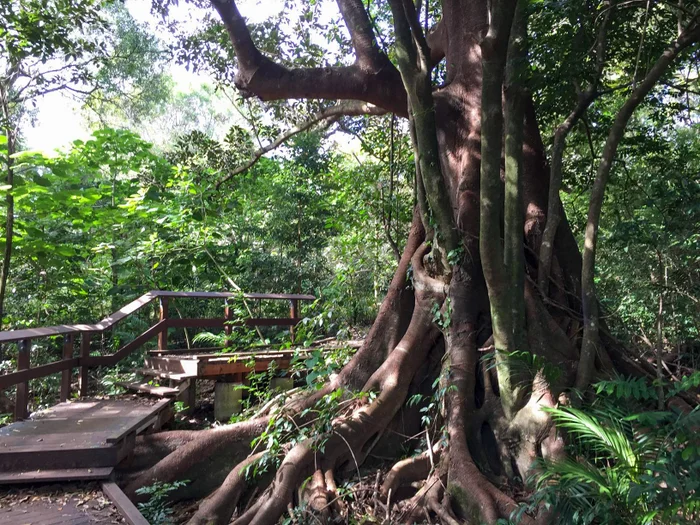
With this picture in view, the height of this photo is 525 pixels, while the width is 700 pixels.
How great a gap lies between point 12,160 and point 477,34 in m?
7.97

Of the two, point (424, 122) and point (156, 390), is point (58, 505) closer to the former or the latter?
point (156, 390)

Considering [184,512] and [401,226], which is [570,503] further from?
[401,226]

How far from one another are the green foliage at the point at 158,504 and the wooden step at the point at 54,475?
412 mm

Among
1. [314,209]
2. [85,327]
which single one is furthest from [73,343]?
[314,209]

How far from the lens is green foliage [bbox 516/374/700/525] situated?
2.87 meters

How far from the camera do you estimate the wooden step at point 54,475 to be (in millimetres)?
4578

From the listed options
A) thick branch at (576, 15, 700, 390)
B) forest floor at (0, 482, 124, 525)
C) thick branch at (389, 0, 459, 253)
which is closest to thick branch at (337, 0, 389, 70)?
thick branch at (389, 0, 459, 253)

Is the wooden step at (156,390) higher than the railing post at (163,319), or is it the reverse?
the railing post at (163,319)

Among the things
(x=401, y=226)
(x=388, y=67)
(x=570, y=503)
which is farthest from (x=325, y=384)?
(x=401, y=226)

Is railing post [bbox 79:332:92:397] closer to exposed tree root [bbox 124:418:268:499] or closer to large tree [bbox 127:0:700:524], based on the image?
large tree [bbox 127:0:700:524]

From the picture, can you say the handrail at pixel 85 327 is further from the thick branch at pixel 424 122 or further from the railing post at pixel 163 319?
the thick branch at pixel 424 122

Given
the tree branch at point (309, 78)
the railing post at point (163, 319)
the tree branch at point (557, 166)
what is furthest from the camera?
the railing post at point (163, 319)

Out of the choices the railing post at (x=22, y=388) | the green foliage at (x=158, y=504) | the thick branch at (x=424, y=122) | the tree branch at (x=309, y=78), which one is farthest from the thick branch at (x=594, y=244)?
the railing post at (x=22, y=388)

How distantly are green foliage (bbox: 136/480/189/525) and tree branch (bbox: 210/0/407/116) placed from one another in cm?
408
